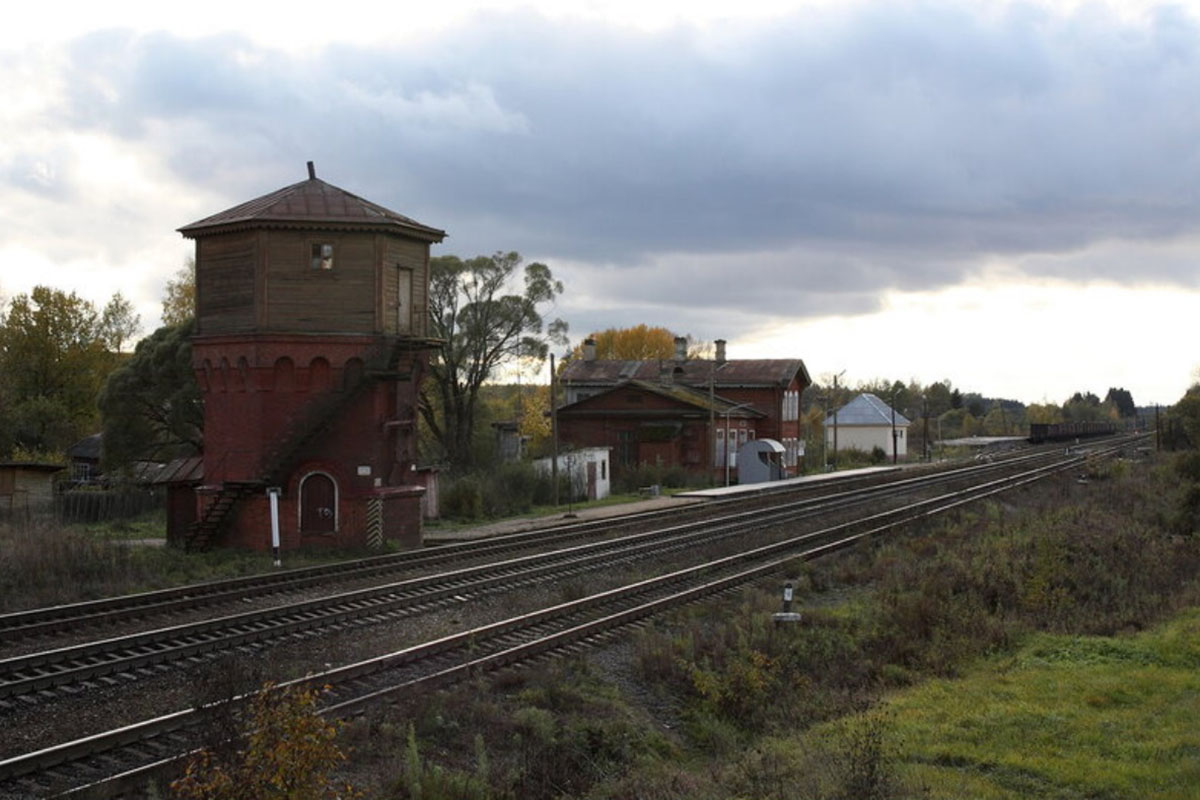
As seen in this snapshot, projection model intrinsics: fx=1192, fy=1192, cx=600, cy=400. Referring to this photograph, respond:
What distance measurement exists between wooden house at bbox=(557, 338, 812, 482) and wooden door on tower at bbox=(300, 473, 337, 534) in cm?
2862

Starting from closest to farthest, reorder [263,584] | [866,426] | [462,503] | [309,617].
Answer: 1. [309,617]
2. [263,584]
3. [462,503]
4. [866,426]

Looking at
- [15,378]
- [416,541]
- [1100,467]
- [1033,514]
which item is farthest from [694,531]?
[15,378]

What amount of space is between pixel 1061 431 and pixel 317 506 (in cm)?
11381

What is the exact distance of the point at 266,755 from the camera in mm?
7375

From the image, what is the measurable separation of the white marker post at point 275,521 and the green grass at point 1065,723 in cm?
1537

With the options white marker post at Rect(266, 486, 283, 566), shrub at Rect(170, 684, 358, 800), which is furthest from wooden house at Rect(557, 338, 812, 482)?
shrub at Rect(170, 684, 358, 800)

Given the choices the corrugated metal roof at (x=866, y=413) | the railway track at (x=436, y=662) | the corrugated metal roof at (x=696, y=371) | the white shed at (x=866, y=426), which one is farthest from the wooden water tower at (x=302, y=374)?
the corrugated metal roof at (x=866, y=413)

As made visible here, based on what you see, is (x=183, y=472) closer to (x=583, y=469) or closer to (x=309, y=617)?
(x=309, y=617)

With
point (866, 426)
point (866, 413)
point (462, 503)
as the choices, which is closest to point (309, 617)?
point (462, 503)

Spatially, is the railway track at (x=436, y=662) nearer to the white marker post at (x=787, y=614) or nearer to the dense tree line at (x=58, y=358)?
the white marker post at (x=787, y=614)

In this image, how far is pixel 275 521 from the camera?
24.7 metres

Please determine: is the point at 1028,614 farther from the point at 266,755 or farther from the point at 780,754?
the point at 266,755

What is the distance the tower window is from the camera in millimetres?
27734

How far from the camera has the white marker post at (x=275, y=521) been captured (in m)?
24.6
